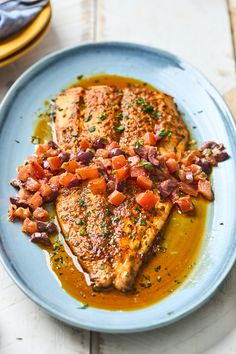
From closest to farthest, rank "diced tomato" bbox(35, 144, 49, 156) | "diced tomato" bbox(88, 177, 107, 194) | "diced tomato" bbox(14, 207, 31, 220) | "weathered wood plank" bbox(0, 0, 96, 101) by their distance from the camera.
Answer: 1. "diced tomato" bbox(14, 207, 31, 220)
2. "diced tomato" bbox(88, 177, 107, 194)
3. "diced tomato" bbox(35, 144, 49, 156)
4. "weathered wood plank" bbox(0, 0, 96, 101)

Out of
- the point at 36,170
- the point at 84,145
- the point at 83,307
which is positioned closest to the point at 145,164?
the point at 84,145

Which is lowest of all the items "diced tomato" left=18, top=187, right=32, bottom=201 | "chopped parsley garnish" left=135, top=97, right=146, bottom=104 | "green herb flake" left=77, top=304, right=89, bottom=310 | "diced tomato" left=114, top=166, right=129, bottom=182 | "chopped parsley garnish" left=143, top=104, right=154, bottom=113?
"green herb flake" left=77, top=304, right=89, bottom=310

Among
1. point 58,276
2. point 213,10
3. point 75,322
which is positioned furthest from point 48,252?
point 213,10

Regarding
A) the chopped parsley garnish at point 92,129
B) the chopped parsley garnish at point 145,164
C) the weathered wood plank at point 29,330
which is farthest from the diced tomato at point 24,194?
the chopped parsley garnish at point 145,164

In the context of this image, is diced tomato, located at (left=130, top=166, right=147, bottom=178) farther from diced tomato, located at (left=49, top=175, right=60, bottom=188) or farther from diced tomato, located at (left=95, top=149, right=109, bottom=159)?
diced tomato, located at (left=49, top=175, right=60, bottom=188)

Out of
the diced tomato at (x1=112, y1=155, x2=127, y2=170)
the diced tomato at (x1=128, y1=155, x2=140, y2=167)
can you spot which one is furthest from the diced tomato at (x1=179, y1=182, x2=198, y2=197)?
the diced tomato at (x1=112, y1=155, x2=127, y2=170)

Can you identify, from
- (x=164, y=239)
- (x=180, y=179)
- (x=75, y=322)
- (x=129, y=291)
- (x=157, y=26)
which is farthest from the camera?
(x=157, y=26)

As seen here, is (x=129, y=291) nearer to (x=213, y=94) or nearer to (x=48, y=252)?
(x=48, y=252)
